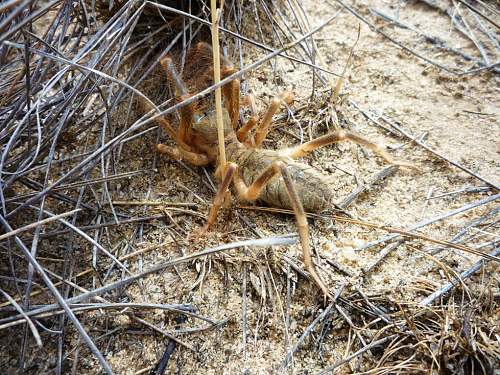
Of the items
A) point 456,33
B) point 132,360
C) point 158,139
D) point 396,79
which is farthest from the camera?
point 456,33

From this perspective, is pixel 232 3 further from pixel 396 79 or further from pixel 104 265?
pixel 104 265

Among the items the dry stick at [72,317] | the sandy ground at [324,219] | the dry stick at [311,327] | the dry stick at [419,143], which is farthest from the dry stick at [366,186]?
the dry stick at [72,317]

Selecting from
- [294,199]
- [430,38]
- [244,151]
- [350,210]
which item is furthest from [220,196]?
[430,38]

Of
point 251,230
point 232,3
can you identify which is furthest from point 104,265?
point 232,3

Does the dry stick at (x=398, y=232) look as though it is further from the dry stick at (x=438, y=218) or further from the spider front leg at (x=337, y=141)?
the spider front leg at (x=337, y=141)

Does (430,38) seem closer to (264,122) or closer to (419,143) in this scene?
(419,143)
